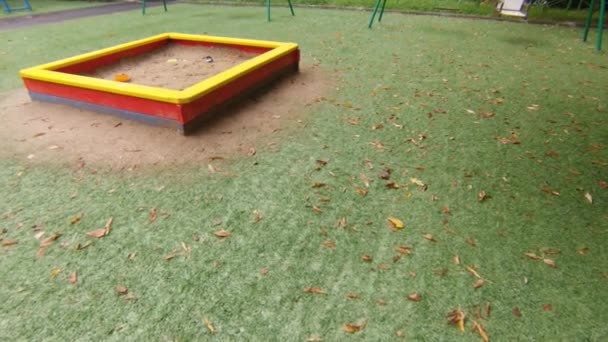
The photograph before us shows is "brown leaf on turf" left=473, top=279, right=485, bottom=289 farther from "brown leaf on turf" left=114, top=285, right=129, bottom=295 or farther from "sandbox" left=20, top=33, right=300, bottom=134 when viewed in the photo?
"sandbox" left=20, top=33, right=300, bottom=134

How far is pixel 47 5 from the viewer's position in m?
10.3

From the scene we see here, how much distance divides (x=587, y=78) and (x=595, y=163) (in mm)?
2482

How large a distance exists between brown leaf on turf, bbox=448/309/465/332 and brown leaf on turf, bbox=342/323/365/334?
394 mm

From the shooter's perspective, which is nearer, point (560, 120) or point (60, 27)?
point (560, 120)

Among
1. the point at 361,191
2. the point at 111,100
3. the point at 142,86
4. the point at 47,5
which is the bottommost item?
the point at 361,191

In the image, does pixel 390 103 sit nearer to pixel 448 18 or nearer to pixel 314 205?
pixel 314 205

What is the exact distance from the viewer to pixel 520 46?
6.03 m

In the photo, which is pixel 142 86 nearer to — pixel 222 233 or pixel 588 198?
pixel 222 233

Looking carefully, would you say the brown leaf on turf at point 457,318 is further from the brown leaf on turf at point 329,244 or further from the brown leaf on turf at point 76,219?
the brown leaf on turf at point 76,219

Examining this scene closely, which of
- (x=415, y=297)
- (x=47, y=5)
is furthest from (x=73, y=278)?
(x=47, y=5)

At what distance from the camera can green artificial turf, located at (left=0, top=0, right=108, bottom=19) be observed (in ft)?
29.3

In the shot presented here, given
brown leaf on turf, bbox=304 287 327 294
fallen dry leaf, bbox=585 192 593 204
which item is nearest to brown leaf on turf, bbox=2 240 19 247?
brown leaf on turf, bbox=304 287 327 294

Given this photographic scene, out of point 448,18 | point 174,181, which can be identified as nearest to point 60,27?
point 174,181

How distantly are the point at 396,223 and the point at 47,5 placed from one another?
12.4 metres
